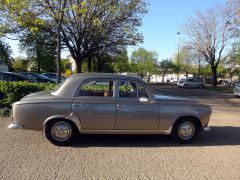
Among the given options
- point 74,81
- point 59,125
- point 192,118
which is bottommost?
point 59,125

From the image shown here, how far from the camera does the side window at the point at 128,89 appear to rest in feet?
27.0

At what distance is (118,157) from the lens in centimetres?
718

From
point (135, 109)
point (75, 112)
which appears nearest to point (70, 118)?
point (75, 112)

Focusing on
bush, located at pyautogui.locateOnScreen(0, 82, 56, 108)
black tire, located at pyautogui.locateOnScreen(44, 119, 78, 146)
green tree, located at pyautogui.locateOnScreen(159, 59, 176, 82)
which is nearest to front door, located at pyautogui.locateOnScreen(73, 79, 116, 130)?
black tire, located at pyautogui.locateOnScreen(44, 119, 78, 146)

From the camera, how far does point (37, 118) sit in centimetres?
786

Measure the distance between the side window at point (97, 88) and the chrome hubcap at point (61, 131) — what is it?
0.74 metres

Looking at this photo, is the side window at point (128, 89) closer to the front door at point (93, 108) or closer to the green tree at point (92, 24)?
the front door at point (93, 108)

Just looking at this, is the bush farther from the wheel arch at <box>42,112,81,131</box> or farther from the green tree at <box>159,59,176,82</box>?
the green tree at <box>159,59,176,82</box>

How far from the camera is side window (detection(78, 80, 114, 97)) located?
814 cm

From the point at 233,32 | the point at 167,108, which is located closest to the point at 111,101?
the point at 167,108

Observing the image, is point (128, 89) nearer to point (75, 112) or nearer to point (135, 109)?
point (135, 109)

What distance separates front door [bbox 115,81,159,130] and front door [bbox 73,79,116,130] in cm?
15

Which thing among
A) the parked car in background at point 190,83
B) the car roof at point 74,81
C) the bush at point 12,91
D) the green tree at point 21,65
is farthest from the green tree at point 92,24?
the green tree at point 21,65

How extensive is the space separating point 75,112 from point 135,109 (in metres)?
1.25
